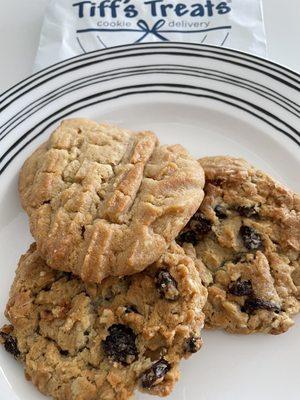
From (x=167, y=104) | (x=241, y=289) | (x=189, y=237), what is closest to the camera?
(x=241, y=289)

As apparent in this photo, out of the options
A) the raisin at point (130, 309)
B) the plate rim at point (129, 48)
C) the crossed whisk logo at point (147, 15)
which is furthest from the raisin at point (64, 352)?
the crossed whisk logo at point (147, 15)

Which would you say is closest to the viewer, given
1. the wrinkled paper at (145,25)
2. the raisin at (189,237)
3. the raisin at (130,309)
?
the raisin at (130,309)

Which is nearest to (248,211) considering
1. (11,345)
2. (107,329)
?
(107,329)

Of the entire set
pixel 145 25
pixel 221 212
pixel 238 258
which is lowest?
pixel 238 258

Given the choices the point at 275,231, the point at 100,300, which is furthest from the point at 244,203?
the point at 100,300

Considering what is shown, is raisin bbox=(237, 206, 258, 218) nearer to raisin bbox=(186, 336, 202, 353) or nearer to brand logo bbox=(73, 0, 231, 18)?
raisin bbox=(186, 336, 202, 353)

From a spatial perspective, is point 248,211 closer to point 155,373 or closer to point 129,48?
point 155,373

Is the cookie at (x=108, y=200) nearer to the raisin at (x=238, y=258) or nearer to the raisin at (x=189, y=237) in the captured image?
the raisin at (x=189, y=237)
